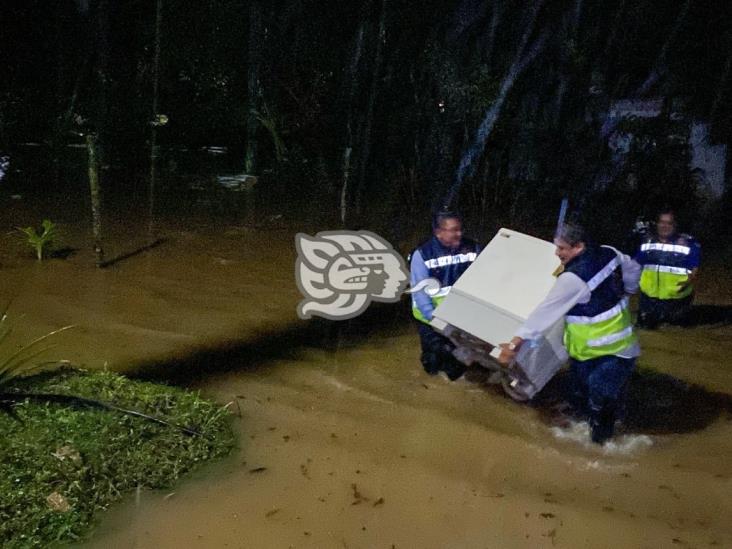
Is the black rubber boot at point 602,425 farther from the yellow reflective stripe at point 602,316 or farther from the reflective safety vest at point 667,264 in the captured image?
the reflective safety vest at point 667,264

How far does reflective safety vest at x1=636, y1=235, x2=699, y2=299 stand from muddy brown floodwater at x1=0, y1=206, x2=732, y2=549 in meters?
0.47

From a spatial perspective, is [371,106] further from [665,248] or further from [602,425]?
[602,425]

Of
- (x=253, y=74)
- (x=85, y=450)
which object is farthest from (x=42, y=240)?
(x=253, y=74)

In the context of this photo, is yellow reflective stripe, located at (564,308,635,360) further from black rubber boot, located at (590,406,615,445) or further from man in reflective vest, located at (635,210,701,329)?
man in reflective vest, located at (635,210,701,329)

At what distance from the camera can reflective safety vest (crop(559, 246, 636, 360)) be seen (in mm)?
4137

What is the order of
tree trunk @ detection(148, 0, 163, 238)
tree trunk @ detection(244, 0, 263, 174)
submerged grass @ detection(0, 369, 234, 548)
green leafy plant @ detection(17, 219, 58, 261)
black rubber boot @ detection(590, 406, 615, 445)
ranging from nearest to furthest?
submerged grass @ detection(0, 369, 234, 548) → black rubber boot @ detection(590, 406, 615, 445) → green leafy plant @ detection(17, 219, 58, 261) → tree trunk @ detection(148, 0, 163, 238) → tree trunk @ detection(244, 0, 263, 174)

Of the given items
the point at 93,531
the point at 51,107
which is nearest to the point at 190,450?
the point at 93,531

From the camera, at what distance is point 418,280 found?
17.2 feet

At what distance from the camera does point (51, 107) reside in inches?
773

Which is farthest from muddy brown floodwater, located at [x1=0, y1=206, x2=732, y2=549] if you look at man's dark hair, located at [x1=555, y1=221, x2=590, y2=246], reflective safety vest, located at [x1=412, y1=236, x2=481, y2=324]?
man's dark hair, located at [x1=555, y1=221, x2=590, y2=246]

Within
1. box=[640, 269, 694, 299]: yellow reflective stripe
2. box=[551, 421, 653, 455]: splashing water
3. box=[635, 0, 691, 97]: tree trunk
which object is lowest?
box=[551, 421, 653, 455]: splashing water

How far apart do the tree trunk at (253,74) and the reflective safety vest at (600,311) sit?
12567mm

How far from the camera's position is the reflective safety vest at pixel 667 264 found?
6.60 meters

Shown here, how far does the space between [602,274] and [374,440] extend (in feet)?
5.89
